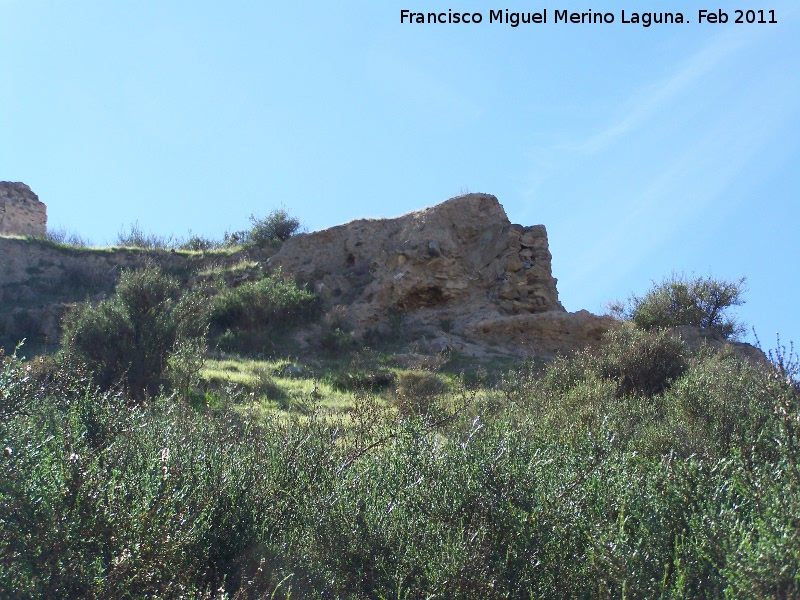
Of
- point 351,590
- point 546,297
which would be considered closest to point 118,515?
point 351,590

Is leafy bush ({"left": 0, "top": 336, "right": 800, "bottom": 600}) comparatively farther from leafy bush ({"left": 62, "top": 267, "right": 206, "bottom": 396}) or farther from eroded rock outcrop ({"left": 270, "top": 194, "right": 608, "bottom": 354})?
eroded rock outcrop ({"left": 270, "top": 194, "right": 608, "bottom": 354})

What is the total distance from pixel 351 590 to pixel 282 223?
2038 cm

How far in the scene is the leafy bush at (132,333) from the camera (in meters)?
11.1

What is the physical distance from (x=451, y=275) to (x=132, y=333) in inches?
308

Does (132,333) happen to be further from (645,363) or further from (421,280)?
(645,363)

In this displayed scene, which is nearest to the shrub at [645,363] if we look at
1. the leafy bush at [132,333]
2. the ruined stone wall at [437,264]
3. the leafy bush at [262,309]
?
the ruined stone wall at [437,264]

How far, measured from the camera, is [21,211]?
24812 mm

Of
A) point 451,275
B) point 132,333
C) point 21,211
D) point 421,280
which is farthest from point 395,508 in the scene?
point 21,211

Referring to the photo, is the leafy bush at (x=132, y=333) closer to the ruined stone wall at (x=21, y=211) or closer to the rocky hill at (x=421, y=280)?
the rocky hill at (x=421, y=280)

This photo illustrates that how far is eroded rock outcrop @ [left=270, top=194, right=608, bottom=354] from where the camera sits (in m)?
15.8

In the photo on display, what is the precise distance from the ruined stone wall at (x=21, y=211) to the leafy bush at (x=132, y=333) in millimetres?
12497

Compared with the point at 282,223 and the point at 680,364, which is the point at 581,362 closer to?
the point at 680,364

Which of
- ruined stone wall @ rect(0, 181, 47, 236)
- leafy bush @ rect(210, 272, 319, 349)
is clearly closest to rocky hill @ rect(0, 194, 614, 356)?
leafy bush @ rect(210, 272, 319, 349)

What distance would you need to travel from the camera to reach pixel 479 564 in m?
3.54
